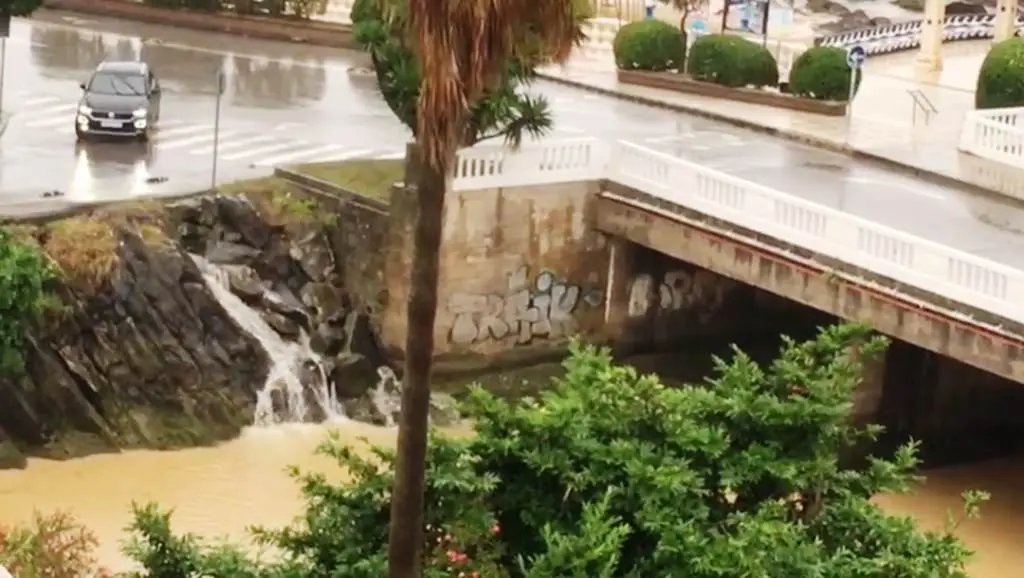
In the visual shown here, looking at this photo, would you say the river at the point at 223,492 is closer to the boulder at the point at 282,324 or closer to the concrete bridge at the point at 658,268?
the boulder at the point at 282,324

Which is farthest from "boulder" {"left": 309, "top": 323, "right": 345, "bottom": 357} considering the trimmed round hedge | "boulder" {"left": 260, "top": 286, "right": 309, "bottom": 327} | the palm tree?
the palm tree

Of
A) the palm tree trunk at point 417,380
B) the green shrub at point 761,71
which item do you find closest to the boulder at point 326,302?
the green shrub at point 761,71

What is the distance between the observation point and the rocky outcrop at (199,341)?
87.8 ft

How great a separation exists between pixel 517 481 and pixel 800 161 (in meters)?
20.7

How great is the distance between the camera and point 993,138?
122ft

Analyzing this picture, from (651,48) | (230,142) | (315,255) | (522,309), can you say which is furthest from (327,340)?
(651,48)

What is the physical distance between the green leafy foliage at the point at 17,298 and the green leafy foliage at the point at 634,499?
10798 millimetres

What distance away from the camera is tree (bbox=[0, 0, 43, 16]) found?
3688cm

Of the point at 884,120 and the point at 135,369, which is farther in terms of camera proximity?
the point at 884,120

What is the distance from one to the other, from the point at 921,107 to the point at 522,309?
51.2ft

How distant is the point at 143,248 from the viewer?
2825cm

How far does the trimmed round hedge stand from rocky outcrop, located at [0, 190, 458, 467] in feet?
48.7

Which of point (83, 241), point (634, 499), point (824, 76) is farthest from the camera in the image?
point (824, 76)

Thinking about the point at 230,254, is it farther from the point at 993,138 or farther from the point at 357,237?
the point at 993,138
